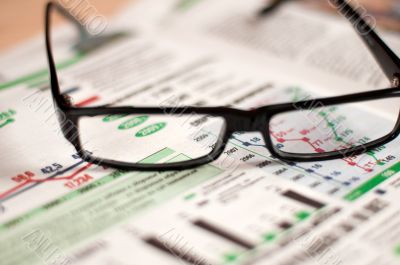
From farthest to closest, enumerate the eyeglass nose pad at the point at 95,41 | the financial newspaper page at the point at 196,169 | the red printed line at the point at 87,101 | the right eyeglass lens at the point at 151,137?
the eyeglass nose pad at the point at 95,41, the red printed line at the point at 87,101, the right eyeglass lens at the point at 151,137, the financial newspaper page at the point at 196,169

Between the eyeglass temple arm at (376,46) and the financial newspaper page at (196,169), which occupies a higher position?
the eyeglass temple arm at (376,46)

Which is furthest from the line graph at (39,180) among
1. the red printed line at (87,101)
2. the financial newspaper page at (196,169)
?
the red printed line at (87,101)

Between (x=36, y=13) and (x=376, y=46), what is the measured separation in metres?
0.54

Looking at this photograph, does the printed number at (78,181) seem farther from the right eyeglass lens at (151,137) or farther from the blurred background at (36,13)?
the blurred background at (36,13)

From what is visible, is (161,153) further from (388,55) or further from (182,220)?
(388,55)

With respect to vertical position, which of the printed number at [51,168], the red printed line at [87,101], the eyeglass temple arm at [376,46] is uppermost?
the eyeglass temple arm at [376,46]

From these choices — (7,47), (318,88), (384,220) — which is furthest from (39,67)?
(384,220)

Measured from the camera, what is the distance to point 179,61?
28.4 inches

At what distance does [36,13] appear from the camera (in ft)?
2.84

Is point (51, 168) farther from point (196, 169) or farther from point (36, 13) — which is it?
point (36, 13)

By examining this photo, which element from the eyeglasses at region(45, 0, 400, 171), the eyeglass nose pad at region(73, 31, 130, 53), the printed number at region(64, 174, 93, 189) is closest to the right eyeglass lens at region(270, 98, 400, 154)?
the eyeglasses at region(45, 0, 400, 171)

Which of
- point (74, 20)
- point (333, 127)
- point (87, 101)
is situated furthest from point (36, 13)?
point (333, 127)

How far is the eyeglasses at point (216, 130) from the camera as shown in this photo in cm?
50

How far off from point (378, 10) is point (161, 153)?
47 centimetres
